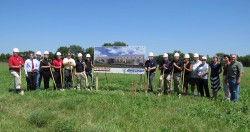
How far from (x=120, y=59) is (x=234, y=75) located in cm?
615

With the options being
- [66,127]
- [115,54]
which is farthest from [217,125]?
[115,54]

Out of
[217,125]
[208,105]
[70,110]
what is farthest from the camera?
[208,105]

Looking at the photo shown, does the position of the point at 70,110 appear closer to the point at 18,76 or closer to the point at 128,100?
the point at 128,100

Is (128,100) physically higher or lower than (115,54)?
lower

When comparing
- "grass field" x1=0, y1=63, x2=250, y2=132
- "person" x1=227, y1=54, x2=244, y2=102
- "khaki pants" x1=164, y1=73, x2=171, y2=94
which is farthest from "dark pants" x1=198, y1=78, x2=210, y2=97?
"person" x1=227, y1=54, x2=244, y2=102

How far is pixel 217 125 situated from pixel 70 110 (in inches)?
200

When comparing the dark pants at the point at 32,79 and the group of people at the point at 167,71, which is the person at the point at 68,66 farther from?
the dark pants at the point at 32,79

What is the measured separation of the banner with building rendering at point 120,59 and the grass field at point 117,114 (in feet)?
10.1

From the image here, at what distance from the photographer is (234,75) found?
Answer: 12.9 meters

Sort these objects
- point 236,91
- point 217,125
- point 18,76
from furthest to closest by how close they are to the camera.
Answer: point 18,76 → point 236,91 → point 217,125

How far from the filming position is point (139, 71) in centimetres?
1580

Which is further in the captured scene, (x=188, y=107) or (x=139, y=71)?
(x=139, y=71)

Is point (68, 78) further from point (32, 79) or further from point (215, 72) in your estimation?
point (215, 72)

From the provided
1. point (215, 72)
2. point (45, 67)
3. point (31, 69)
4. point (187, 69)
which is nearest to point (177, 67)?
point (187, 69)
